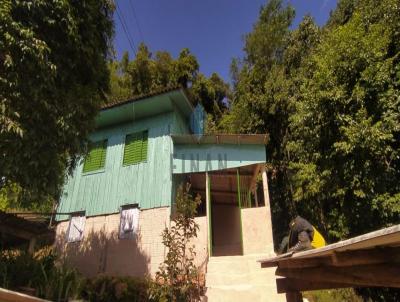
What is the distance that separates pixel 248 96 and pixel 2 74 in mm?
13408

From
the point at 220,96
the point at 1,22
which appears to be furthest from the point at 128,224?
the point at 220,96

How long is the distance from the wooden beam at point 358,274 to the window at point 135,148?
9.71 m

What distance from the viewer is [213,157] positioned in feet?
40.5

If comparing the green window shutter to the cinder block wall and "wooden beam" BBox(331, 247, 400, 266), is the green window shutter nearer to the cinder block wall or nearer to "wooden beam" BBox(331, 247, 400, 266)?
the cinder block wall

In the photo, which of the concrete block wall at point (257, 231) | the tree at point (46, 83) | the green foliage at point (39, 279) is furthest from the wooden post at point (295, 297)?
the green foliage at point (39, 279)

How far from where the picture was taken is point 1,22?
656cm

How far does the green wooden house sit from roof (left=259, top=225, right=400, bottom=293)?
6300 mm

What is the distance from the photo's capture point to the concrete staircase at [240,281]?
8.89 metres

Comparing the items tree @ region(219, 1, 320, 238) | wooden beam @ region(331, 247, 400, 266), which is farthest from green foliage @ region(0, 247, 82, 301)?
tree @ region(219, 1, 320, 238)

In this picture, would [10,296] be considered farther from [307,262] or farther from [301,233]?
[301,233]

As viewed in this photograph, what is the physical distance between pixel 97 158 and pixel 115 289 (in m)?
6.63

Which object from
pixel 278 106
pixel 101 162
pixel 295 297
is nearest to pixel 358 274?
pixel 295 297

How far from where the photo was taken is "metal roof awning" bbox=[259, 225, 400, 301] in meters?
2.39

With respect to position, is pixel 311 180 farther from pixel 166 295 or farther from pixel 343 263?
pixel 343 263
